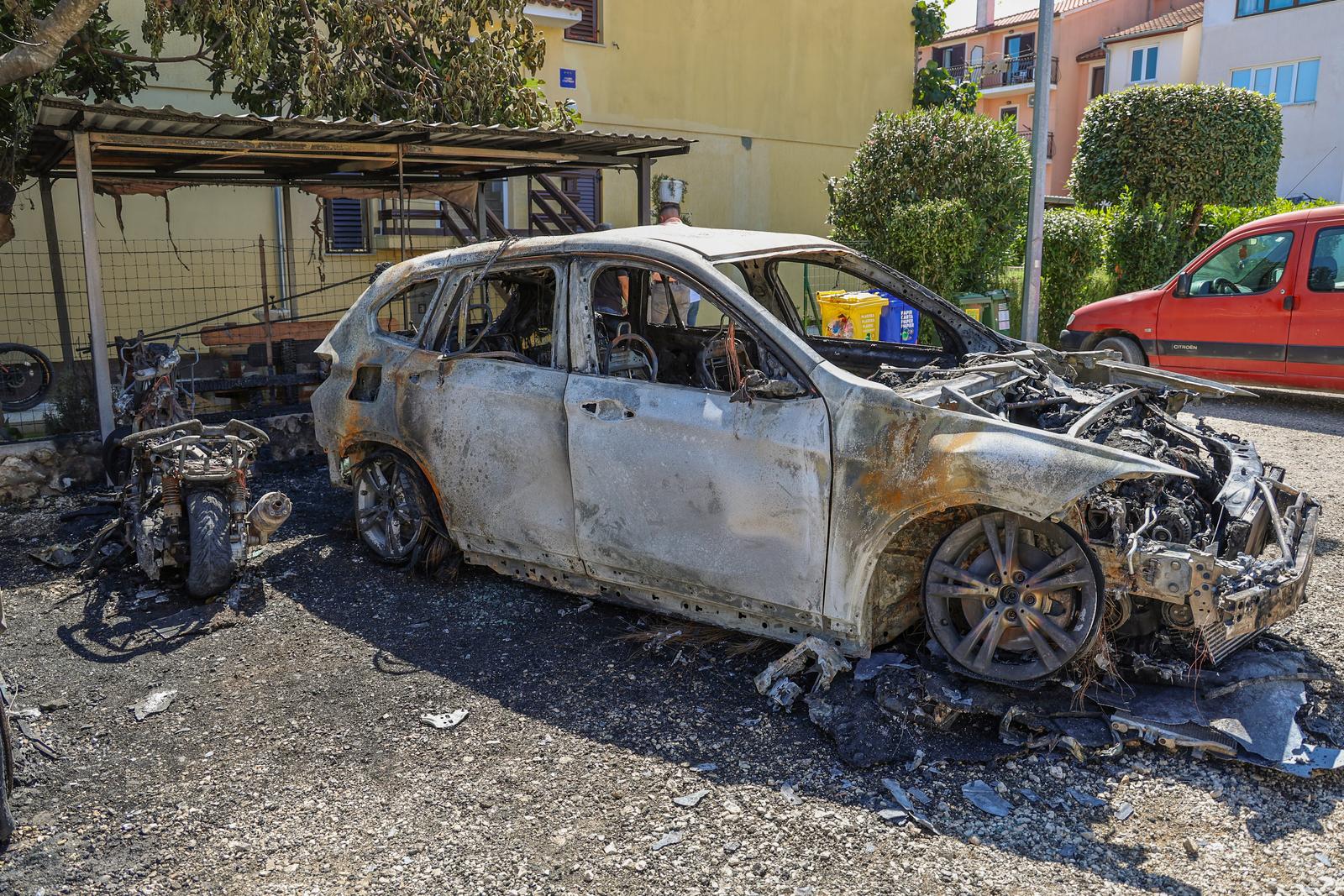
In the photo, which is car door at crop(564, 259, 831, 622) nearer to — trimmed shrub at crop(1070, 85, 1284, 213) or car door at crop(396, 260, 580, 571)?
car door at crop(396, 260, 580, 571)

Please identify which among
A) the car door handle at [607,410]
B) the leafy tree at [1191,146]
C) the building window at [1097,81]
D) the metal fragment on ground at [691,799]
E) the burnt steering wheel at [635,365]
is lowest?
the metal fragment on ground at [691,799]

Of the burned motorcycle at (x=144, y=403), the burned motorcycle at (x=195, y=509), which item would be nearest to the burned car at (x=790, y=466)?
the burned motorcycle at (x=195, y=509)

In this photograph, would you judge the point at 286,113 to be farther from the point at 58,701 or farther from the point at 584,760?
the point at 584,760

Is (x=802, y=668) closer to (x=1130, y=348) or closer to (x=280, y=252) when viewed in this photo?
(x=1130, y=348)

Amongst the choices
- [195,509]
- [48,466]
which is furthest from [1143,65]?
[195,509]

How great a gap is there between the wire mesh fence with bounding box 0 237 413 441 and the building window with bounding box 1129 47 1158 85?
3235cm

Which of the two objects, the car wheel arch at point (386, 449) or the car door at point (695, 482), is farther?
the car wheel arch at point (386, 449)

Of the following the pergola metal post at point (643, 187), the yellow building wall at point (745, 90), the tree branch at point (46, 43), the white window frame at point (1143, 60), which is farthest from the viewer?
the white window frame at point (1143, 60)

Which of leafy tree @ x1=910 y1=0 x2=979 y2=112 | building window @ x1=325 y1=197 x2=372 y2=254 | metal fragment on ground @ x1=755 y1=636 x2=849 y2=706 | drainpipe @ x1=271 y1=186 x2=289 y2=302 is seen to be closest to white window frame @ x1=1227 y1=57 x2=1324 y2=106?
leafy tree @ x1=910 y1=0 x2=979 y2=112

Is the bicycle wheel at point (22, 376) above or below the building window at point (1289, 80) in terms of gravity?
below

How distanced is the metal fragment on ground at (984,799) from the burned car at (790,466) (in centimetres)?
49

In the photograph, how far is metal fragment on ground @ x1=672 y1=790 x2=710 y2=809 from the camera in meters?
3.69

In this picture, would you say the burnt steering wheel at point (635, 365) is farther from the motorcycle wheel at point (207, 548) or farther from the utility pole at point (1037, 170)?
the utility pole at point (1037, 170)

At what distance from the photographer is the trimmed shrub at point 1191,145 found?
48.9ft
